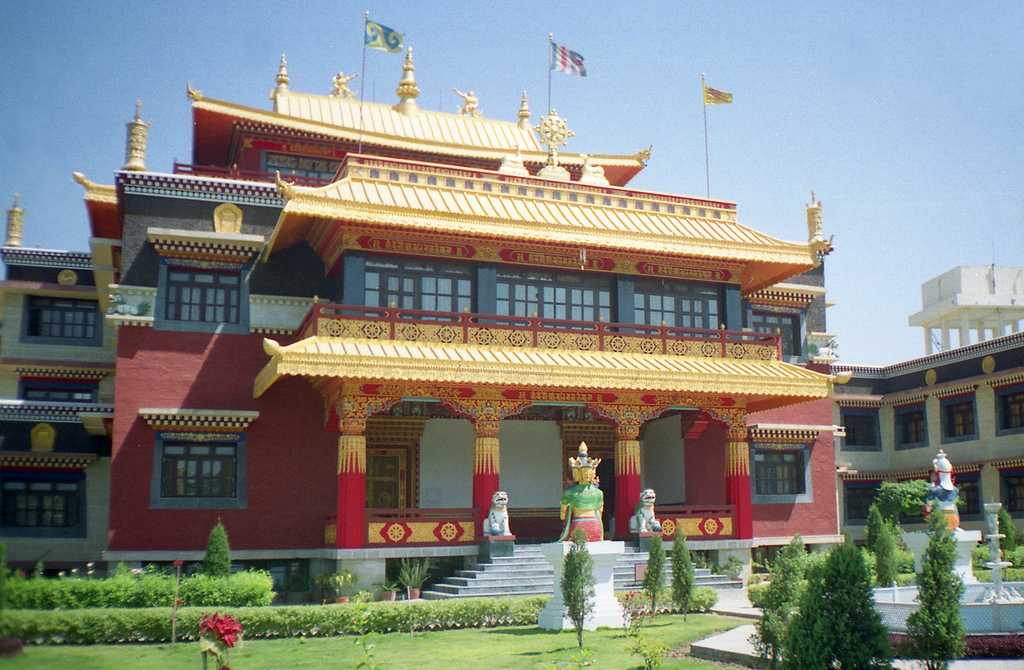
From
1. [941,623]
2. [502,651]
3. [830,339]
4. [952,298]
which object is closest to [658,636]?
[502,651]

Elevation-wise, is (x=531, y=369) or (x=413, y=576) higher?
(x=531, y=369)

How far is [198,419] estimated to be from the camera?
76.3ft

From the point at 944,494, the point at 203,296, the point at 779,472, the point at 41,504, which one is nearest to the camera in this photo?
the point at 944,494

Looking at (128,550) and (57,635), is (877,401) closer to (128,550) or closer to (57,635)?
(128,550)

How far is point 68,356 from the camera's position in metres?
32.4

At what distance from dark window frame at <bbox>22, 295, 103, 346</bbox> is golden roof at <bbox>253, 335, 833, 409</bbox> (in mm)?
12118

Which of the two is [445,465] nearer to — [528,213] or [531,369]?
[531,369]

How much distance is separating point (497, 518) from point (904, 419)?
20.4 metres

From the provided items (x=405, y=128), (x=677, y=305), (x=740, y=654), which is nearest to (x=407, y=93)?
(x=405, y=128)

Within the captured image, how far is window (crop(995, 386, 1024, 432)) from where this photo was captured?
104 ft

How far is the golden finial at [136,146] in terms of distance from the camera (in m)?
24.8

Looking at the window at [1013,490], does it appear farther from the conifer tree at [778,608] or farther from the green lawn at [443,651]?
the conifer tree at [778,608]

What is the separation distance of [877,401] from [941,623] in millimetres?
26774

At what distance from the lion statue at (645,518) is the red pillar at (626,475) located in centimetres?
38
